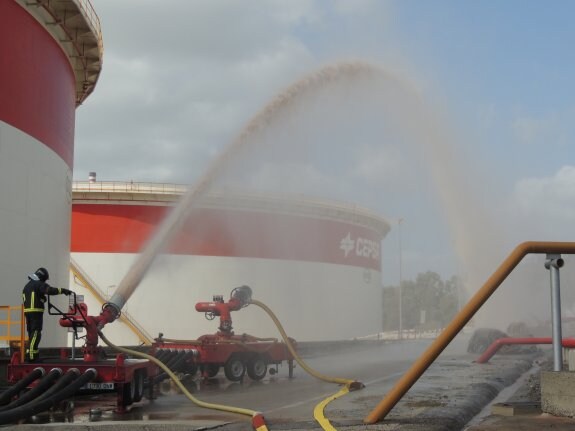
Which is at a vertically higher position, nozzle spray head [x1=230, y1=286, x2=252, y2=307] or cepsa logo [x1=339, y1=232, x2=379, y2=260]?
cepsa logo [x1=339, y1=232, x2=379, y2=260]

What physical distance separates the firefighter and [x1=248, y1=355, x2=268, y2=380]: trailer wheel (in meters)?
5.90

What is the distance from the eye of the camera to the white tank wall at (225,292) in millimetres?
32750

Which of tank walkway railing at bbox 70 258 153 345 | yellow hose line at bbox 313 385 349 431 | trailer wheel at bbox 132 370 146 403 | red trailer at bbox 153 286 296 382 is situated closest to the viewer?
yellow hose line at bbox 313 385 349 431

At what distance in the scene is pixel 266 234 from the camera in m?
35.8

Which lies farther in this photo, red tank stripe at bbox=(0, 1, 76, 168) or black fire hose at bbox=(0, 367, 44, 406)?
red tank stripe at bbox=(0, 1, 76, 168)

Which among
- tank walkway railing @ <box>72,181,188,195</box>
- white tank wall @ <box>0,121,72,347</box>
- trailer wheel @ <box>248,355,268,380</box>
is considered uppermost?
tank walkway railing @ <box>72,181,188,195</box>

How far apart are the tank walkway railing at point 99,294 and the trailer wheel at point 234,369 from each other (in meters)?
16.2

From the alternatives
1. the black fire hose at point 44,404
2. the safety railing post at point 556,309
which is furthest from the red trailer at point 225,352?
the safety railing post at point 556,309

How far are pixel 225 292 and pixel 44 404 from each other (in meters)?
24.4

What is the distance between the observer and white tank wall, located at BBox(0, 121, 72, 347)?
1731 centimetres

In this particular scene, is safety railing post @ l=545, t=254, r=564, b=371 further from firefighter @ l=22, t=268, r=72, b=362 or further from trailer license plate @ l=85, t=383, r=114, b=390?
firefighter @ l=22, t=268, r=72, b=362

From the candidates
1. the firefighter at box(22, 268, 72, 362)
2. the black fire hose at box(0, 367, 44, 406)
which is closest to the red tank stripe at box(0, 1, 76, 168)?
the firefighter at box(22, 268, 72, 362)

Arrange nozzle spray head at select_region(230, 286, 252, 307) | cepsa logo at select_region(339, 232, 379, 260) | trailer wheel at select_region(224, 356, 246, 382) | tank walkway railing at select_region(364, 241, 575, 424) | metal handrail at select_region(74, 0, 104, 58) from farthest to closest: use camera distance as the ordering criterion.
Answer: cepsa logo at select_region(339, 232, 379, 260) → metal handrail at select_region(74, 0, 104, 58) → nozzle spray head at select_region(230, 286, 252, 307) → trailer wheel at select_region(224, 356, 246, 382) → tank walkway railing at select_region(364, 241, 575, 424)

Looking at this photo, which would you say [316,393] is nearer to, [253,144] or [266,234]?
[253,144]
